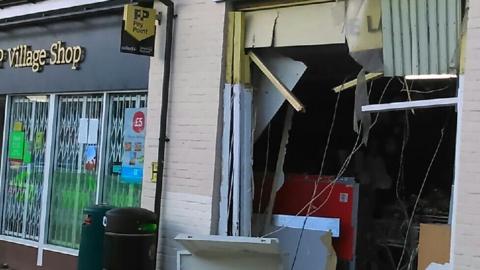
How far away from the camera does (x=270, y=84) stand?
757cm

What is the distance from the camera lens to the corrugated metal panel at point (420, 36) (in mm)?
6000

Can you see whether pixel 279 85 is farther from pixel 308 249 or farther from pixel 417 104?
pixel 308 249

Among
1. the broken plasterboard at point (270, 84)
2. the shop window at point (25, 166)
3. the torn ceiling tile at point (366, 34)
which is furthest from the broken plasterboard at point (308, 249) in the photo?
the shop window at point (25, 166)

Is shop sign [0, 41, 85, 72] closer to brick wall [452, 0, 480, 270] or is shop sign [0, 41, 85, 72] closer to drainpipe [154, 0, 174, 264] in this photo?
drainpipe [154, 0, 174, 264]

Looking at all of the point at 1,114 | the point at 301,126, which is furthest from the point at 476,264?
the point at 1,114

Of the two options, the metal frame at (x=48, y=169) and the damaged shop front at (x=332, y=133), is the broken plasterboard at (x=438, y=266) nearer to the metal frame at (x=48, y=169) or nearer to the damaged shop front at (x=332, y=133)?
the damaged shop front at (x=332, y=133)

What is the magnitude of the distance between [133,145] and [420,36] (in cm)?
416

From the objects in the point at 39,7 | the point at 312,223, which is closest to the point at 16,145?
the point at 39,7

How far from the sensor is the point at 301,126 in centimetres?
930

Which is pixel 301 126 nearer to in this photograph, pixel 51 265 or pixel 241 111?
pixel 241 111

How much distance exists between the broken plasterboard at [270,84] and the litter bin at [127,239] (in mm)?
1569

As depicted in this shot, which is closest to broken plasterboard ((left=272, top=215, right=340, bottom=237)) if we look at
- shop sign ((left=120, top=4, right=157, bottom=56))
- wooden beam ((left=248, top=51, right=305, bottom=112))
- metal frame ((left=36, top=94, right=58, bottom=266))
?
wooden beam ((left=248, top=51, right=305, bottom=112))

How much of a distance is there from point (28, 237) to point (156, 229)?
12.4ft

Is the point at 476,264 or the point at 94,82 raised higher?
the point at 94,82
